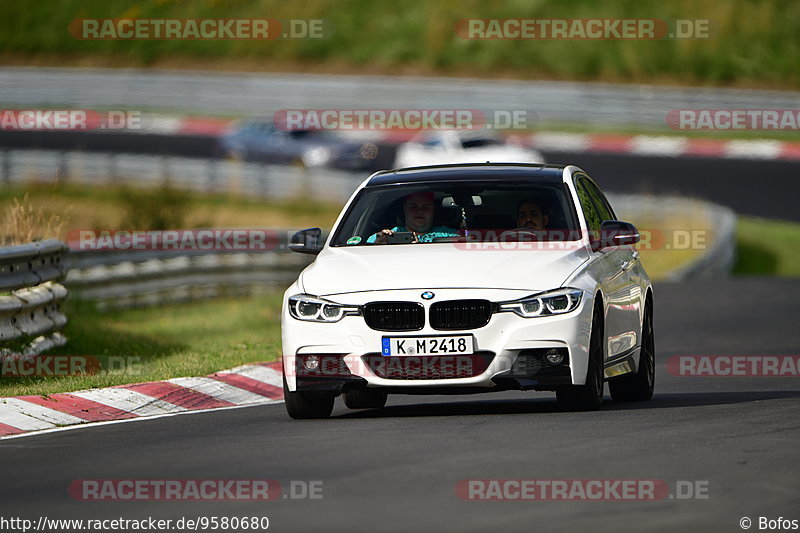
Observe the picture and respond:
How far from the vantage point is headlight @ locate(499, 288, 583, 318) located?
33.2 ft

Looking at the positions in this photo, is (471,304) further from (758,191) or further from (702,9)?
(702,9)

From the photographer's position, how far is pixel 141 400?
11.8m

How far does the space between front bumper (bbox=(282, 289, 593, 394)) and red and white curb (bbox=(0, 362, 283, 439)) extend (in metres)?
1.83

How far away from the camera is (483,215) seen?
11.3m

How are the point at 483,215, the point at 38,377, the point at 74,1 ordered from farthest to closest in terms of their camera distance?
1. the point at 74,1
2. the point at 38,377
3. the point at 483,215

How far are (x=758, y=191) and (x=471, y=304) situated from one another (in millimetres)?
28240

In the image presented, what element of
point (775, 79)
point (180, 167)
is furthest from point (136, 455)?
point (775, 79)

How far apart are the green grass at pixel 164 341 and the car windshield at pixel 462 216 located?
2386 millimetres
